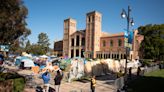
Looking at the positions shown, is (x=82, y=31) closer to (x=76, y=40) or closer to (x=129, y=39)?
(x=76, y=40)

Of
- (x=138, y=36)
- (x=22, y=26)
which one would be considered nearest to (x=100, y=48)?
(x=138, y=36)

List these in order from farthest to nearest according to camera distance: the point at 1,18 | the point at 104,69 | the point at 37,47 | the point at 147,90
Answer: the point at 37,47 → the point at 104,69 → the point at 147,90 → the point at 1,18

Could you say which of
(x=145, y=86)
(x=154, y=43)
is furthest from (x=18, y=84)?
(x=154, y=43)

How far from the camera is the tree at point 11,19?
44.0 feet

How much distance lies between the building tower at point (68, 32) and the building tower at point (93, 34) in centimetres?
1136

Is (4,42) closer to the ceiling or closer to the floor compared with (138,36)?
closer to the floor

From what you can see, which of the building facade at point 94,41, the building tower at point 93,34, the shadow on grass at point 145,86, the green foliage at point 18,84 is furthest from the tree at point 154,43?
the green foliage at point 18,84

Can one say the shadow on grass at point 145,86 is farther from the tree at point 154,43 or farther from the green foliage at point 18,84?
the tree at point 154,43

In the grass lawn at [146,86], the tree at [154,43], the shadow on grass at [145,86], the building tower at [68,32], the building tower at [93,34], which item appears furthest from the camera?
the building tower at [68,32]

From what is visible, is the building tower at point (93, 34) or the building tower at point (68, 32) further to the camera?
the building tower at point (68, 32)

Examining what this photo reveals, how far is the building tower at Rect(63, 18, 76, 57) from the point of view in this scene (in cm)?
8850

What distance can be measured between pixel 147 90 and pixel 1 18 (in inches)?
502

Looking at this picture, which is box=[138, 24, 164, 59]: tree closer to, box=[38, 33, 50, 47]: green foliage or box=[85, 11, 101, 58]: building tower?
box=[85, 11, 101, 58]: building tower

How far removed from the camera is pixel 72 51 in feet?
289
